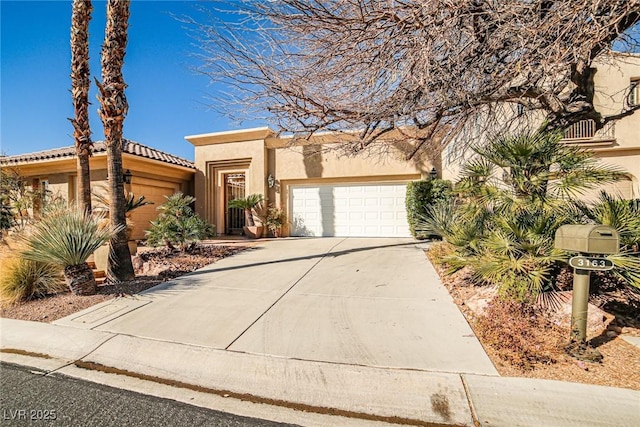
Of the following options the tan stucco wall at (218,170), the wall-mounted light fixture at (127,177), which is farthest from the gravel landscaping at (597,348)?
the wall-mounted light fixture at (127,177)

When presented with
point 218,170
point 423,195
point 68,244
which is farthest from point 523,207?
point 218,170

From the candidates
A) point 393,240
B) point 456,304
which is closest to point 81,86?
point 456,304

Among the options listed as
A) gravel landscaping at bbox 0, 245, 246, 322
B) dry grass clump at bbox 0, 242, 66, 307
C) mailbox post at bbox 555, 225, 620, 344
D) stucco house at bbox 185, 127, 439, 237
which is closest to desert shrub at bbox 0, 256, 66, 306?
dry grass clump at bbox 0, 242, 66, 307

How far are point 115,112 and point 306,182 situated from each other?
317 inches

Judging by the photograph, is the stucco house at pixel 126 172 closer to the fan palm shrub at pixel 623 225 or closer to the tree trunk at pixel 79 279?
the tree trunk at pixel 79 279

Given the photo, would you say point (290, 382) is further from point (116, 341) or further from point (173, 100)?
point (173, 100)

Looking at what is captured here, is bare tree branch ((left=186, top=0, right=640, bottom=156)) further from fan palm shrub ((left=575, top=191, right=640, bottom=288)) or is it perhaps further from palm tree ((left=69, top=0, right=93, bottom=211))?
palm tree ((left=69, top=0, right=93, bottom=211))

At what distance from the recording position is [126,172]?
11.3 m

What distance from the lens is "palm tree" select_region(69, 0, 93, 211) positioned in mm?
7277

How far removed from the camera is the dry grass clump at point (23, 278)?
516cm

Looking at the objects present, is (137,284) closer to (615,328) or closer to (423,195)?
(615,328)

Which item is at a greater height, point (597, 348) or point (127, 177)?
point (127, 177)

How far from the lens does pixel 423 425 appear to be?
2363mm

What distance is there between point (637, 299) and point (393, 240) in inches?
303
